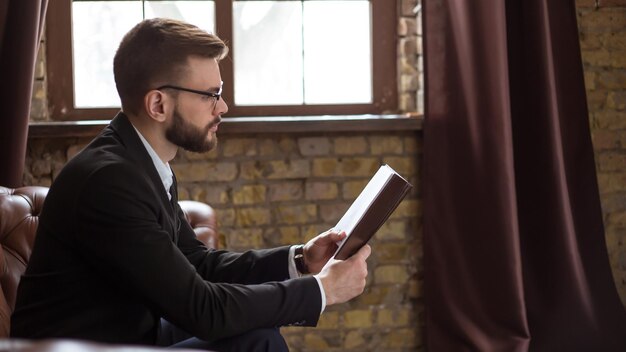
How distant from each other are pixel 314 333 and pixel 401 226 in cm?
56

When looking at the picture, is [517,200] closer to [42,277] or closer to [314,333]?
[314,333]

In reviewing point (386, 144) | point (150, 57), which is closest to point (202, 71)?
point (150, 57)

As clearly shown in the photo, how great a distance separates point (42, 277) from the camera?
2059 mm

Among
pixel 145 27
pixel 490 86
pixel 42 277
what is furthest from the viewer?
pixel 490 86

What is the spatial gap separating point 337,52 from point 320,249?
5.08ft

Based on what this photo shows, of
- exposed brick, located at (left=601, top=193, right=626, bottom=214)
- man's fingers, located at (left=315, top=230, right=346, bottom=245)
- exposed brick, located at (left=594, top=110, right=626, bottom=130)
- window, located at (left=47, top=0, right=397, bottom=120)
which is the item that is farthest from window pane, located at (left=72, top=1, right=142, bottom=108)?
exposed brick, located at (left=601, top=193, right=626, bottom=214)

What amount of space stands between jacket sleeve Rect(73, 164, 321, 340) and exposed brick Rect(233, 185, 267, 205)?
60.2 inches

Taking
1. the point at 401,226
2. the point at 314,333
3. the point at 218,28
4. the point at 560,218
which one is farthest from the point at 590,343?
the point at 218,28

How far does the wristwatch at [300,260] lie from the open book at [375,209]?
0.27m

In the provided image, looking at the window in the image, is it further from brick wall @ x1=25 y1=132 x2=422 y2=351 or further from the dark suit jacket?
the dark suit jacket

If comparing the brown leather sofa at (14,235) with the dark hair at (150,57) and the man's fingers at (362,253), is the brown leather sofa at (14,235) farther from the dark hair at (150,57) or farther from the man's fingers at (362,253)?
the man's fingers at (362,253)

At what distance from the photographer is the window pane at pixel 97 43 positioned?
3697mm

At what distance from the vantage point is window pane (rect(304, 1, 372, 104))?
Answer: 12.6 ft

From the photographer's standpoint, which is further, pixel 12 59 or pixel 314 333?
pixel 314 333
